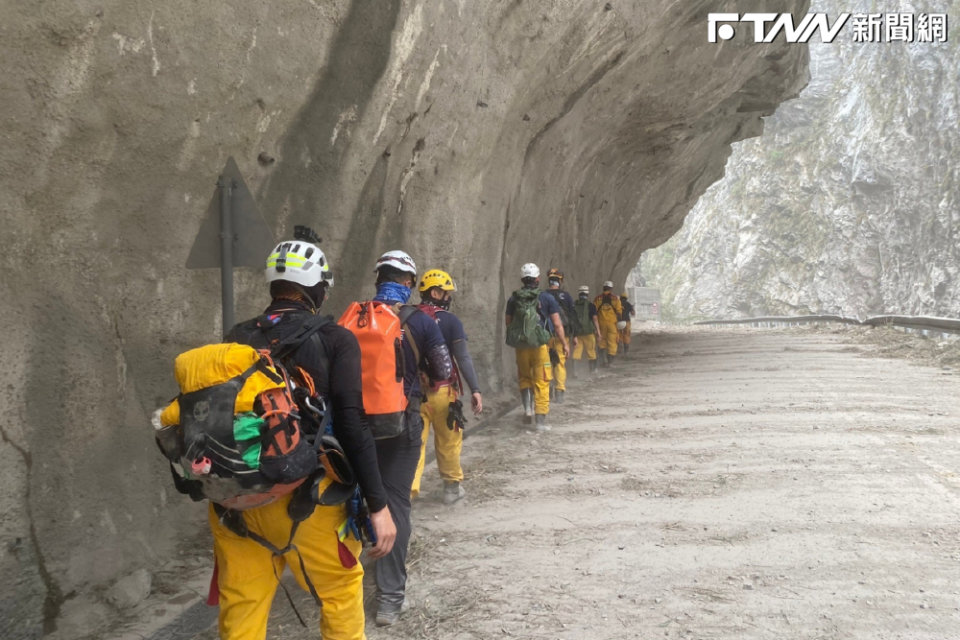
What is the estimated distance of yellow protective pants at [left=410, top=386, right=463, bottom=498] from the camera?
19.6 ft

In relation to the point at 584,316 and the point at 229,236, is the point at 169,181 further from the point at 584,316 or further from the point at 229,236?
the point at 584,316

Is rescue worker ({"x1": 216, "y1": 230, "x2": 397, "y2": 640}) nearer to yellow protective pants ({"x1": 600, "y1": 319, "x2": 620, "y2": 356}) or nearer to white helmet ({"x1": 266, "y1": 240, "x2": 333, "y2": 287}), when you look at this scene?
white helmet ({"x1": 266, "y1": 240, "x2": 333, "y2": 287})

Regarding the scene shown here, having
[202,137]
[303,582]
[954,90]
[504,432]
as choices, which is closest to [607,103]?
[504,432]

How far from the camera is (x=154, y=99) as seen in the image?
4.73 meters

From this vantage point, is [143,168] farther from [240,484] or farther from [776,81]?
[776,81]

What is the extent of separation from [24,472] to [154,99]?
234cm

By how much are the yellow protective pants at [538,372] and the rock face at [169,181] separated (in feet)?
3.99

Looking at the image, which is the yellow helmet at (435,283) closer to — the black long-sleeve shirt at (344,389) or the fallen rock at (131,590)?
the fallen rock at (131,590)

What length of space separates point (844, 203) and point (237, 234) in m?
73.9

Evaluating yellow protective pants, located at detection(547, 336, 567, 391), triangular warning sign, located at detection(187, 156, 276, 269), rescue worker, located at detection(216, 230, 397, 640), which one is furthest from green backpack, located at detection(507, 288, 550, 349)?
rescue worker, located at detection(216, 230, 397, 640)

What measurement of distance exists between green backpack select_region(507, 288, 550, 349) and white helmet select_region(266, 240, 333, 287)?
5911 millimetres

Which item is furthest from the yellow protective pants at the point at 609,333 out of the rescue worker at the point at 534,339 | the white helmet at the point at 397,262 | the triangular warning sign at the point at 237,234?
the triangular warning sign at the point at 237,234

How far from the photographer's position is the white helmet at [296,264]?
124 inches

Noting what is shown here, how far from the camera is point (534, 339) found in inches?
354
